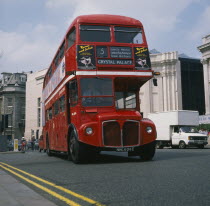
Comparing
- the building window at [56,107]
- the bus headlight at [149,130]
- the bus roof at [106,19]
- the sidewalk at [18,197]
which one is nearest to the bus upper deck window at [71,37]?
the bus roof at [106,19]

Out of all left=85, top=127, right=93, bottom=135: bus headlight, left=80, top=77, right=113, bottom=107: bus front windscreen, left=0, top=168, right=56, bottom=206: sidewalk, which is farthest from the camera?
left=80, top=77, right=113, bottom=107: bus front windscreen

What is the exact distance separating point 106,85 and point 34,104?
216 feet

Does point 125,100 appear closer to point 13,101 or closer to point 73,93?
point 73,93

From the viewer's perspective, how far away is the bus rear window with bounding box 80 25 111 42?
36.3 ft

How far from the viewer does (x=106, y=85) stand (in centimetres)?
1105

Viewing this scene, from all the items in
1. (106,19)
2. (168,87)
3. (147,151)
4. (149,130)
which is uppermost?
(168,87)

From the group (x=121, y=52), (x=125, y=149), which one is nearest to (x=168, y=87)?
(x=121, y=52)

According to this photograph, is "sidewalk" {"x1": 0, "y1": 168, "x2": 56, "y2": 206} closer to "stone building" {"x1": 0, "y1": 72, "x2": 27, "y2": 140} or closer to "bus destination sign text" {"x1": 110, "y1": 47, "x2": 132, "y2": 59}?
"bus destination sign text" {"x1": 110, "y1": 47, "x2": 132, "y2": 59}

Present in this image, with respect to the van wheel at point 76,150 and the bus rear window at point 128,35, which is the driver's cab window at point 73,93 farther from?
the bus rear window at point 128,35

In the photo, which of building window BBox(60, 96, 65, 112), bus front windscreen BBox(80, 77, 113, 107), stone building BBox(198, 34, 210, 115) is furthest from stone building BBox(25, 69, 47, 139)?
bus front windscreen BBox(80, 77, 113, 107)

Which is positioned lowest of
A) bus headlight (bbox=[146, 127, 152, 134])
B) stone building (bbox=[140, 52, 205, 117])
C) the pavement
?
the pavement

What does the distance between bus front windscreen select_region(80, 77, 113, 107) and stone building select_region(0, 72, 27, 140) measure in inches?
2507

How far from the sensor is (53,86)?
15.3m

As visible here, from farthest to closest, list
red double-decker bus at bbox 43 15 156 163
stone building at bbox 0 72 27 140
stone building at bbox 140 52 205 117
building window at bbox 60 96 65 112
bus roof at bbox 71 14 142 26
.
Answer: stone building at bbox 0 72 27 140 < stone building at bbox 140 52 205 117 < building window at bbox 60 96 65 112 < bus roof at bbox 71 14 142 26 < red double-decker bus at bbox 43 15 156 163
